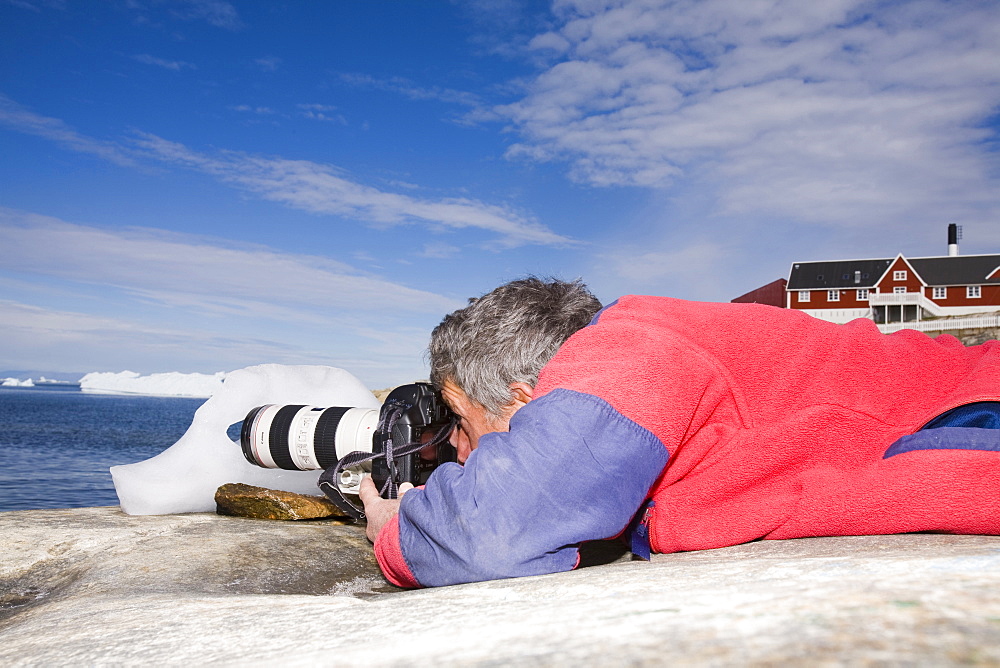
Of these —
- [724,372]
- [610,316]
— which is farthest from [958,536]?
[610,316]

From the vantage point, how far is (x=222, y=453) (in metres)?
4.02

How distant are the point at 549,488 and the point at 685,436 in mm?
458

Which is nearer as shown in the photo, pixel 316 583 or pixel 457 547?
pixel 457 547

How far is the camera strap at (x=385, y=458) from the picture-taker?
2764 millimetres

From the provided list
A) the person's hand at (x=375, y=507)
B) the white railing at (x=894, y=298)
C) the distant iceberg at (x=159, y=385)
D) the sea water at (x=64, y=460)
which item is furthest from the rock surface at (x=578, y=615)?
the distant iceberg at (x=159, y=385)

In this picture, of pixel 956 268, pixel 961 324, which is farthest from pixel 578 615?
pixel 956 268

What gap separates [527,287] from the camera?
2.31m

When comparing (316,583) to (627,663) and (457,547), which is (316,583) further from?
(627,663)

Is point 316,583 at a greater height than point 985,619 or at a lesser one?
lesser

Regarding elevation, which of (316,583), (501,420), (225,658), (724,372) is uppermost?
(724,372)

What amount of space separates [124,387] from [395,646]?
700ft

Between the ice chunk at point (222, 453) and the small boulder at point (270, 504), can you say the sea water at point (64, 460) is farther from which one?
the small boulder at point (270, 504)

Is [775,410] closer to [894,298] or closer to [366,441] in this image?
[366,441]

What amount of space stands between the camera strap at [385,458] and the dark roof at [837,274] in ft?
132
